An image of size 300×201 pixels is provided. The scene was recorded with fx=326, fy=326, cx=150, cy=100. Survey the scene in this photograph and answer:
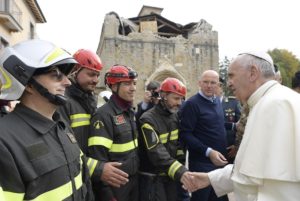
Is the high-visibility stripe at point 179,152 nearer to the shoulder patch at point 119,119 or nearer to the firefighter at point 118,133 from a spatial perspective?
the firefighter at point 118,133

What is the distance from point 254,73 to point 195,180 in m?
1.46

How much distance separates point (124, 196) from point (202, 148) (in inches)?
59.5

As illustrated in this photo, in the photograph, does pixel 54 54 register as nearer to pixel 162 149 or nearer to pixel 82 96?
pixel 82 96

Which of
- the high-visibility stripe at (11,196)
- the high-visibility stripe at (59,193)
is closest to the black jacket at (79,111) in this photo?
the high-visibility stripe at (59,193)

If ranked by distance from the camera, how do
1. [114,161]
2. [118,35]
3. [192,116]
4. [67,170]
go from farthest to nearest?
[118,35]
[192,116]
[114,161]
[67,170]

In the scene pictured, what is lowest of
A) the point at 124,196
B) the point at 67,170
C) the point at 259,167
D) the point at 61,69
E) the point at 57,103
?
the point at 124,196

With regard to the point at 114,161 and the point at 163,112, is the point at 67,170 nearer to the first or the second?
the point at 114,161

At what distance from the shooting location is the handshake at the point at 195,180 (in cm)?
360

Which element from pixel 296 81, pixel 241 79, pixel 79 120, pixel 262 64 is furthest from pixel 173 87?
pixel 296 81

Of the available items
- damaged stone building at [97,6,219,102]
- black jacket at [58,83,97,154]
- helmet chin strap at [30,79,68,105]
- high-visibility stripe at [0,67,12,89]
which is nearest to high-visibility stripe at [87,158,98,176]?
black jacket at [58,83,97,154]

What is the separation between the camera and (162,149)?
4.16 metres

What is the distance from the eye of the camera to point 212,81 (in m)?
5.07

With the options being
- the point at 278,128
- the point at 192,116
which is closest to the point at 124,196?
the point at 192,116

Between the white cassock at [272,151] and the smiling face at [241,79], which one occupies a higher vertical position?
the smiling face at [241,79]
